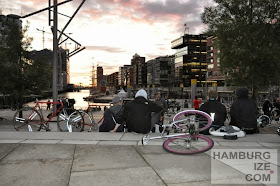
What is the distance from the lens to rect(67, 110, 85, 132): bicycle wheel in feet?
28.6

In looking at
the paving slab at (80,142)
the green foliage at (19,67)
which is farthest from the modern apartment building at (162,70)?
the paving slab at (80,142)

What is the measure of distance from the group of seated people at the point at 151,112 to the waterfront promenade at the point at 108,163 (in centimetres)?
59

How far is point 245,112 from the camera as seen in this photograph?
24.6ft

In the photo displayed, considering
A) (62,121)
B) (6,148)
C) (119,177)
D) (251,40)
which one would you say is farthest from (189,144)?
(251,40)

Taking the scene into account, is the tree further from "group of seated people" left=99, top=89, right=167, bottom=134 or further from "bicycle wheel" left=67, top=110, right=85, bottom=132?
"bicycle wheel" left=67, top=110, right=85, bottom=132

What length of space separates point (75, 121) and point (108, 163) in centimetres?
448

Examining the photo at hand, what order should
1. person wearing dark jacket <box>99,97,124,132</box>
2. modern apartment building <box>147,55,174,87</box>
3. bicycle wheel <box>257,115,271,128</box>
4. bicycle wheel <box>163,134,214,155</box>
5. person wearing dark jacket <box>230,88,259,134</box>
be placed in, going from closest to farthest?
1. bicycle wheel <box>163,134,214,155</box>
2. person wearing dark jacket <box>230,88,259,134</box>
3. person wearing dark jacket <box>99,97,124,132</box>
4. bicycle wheel <box>257,115,271,128</box>
5. modern apartment building <box>147,55,174,87</box>

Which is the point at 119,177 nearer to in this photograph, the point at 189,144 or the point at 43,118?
the point at 189,144

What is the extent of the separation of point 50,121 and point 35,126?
0.57m

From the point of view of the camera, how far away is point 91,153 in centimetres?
537

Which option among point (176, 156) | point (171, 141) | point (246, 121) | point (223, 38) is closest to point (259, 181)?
point (176, 156)

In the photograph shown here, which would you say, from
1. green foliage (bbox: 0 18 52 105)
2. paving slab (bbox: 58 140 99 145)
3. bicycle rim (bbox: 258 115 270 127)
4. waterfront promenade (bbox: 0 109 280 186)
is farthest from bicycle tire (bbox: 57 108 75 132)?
bicycle rim (bbox: 258 115 270 127)

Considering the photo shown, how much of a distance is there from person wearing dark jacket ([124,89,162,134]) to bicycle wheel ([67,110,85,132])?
239cm

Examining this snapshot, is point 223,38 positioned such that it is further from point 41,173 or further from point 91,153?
point 41,173
